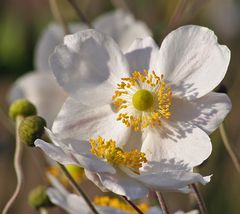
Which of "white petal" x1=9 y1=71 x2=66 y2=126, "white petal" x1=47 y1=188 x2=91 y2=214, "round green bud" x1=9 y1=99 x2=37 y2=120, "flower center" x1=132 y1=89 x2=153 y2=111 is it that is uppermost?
Result: "round green bud" x1=9 y1=99 x2=37 y2=120

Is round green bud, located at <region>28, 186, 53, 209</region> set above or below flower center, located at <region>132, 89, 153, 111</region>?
below

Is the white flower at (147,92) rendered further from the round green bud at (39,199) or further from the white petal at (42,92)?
the white petal at (42,92)

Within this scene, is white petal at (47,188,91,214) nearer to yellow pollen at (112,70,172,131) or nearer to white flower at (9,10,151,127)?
yellow pollen at (112,70,172,131)

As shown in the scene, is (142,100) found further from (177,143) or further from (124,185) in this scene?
(124,185)

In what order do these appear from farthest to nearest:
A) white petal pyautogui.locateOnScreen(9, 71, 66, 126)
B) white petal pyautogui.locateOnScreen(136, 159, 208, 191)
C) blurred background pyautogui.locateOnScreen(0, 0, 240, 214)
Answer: blurred background pyautogui.locateOnScreen(0, 0, 240, 214) → white petal pyautogui.locateOnScreen(9, 71, 66, 126) → white petal pyautogui.locateOnScreen(136, 159, 208, 191)

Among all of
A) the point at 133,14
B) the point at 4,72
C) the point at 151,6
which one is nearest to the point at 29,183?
the point at 4,72

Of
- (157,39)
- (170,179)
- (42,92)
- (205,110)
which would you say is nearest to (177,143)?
(205,110)

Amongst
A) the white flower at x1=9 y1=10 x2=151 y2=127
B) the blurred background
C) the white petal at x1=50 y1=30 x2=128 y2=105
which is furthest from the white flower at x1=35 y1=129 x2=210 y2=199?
the white flower at x1=9 y1=10 x2=151 y2=127
